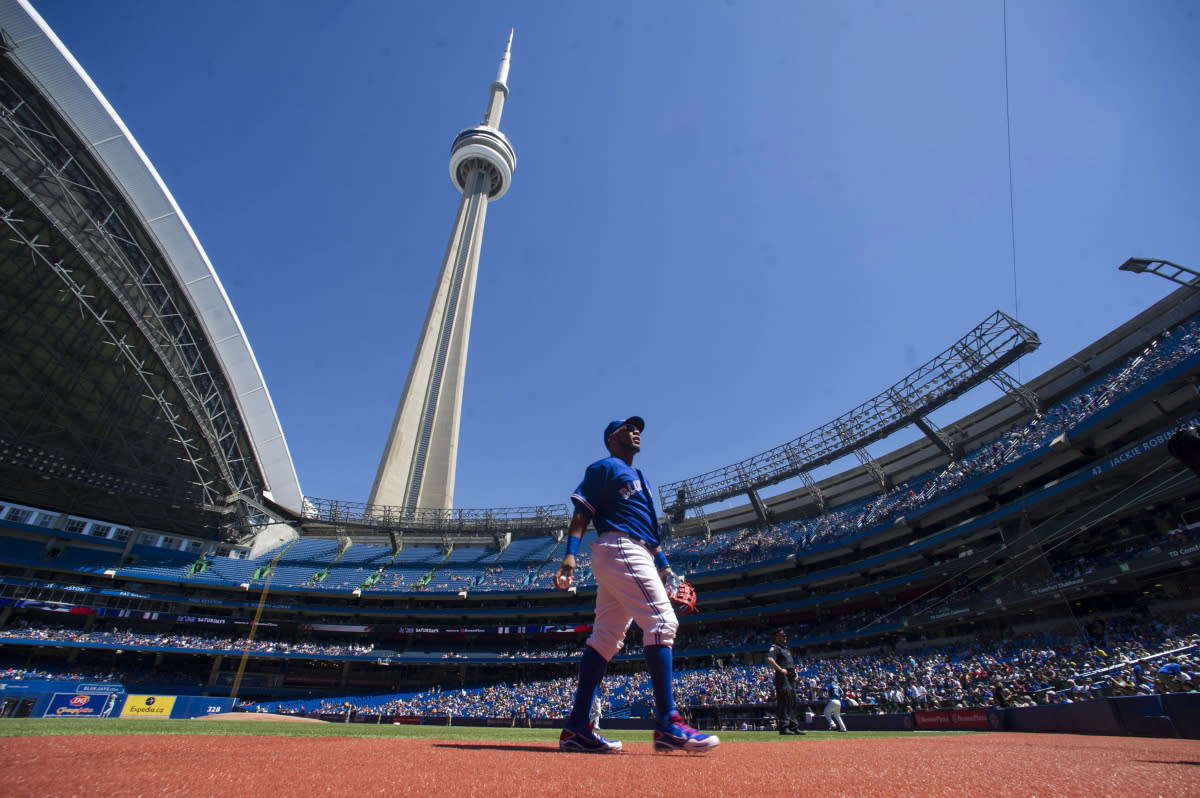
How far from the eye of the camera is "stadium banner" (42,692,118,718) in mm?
17594

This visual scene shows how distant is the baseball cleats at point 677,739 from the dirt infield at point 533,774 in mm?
75

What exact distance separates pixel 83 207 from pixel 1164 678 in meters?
36.4

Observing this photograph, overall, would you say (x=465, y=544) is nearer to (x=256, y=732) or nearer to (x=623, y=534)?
(x=256, y=732)

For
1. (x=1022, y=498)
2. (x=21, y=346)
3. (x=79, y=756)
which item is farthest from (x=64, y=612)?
(x=1022, y=498)

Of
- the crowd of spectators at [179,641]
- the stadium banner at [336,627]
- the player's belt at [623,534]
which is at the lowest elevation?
the player's belt at [623,534]

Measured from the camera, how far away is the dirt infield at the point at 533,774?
202cm

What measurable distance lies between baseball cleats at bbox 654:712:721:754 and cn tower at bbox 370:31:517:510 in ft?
162

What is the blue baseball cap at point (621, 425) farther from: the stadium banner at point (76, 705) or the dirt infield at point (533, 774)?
the stadium banner at point (76, 705)

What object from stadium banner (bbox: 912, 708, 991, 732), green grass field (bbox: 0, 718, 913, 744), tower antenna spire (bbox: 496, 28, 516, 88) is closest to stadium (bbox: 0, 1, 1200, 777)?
stadium banner (bbox: 912, 708, 991, 732)

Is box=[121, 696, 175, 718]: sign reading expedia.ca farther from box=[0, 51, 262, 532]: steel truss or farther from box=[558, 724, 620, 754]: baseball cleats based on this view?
box=[558, 724, 620, 754]: baseball cleats

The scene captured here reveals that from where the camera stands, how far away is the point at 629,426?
4508 millimetres

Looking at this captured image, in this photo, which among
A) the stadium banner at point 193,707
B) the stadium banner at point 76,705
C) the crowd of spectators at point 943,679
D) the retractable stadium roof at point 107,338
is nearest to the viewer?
the crowd of spectators at point 943,679

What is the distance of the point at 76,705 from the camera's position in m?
17.9

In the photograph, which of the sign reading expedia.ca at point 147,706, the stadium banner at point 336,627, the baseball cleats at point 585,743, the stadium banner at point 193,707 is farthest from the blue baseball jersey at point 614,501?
the stadium banner at point 336,627
